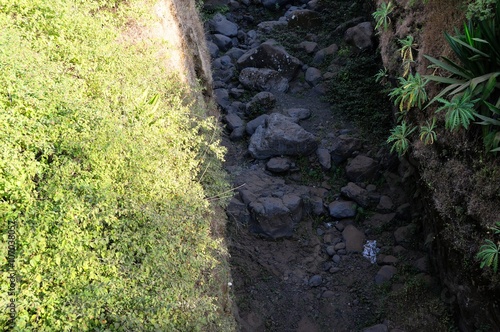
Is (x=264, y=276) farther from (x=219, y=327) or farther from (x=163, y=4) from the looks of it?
(x=163, y=4)

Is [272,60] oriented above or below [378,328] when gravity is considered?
above

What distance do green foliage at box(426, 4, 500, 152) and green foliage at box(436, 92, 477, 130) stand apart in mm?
14

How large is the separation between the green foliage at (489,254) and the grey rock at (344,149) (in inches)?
235

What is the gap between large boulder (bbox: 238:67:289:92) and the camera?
14.7 metres

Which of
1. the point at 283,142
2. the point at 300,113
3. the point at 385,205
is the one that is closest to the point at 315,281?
the point at 385,205

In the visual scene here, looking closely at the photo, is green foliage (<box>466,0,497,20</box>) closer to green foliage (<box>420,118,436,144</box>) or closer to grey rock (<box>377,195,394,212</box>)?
green foliage (<box>420,118,436,144</box>)

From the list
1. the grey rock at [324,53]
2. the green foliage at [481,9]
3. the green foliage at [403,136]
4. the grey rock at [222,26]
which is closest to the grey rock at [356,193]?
the green foliage at [403,136]

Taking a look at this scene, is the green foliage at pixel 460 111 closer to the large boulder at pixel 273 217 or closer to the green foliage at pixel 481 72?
the green foliage at pixel 481 72

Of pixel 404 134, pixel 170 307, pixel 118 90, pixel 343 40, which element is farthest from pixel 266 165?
pixel 170 307

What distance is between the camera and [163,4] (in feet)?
29.5

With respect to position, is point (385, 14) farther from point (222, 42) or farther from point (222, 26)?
point (222, 26)

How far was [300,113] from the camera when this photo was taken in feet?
44.5

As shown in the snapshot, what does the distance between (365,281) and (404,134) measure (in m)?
3.00

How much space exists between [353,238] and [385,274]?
1183 mm
